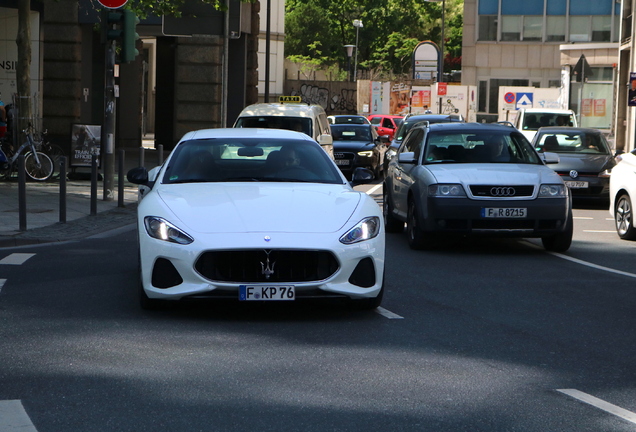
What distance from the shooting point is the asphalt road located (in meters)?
5.08

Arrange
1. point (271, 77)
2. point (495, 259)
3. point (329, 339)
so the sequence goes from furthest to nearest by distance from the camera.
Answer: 1. point (271, 77)
2. point (495, 259)
3. point (329, 339)

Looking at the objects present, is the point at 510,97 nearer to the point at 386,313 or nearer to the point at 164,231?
the point at 386,313

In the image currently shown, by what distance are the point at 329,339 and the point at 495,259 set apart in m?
5.10

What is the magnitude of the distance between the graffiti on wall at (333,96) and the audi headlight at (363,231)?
6573 centimetres

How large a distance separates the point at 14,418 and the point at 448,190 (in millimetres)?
7622

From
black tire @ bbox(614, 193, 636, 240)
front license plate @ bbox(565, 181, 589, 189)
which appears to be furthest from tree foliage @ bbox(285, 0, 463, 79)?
black tire @ bbox(614, 193, 636, 240)

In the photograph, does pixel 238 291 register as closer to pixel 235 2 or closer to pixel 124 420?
pixel 124 420

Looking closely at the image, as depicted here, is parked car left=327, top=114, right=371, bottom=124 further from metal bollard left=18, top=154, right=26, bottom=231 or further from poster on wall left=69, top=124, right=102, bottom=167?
metal bollard left=18, top=154, right=26, bottom=231

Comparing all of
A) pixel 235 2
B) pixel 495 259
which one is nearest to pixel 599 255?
pixel 495 259

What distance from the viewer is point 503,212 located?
11844 mm

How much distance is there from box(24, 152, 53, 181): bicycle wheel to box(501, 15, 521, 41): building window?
49.7 meters

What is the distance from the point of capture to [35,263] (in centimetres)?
1052

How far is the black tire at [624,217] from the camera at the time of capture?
552 inches

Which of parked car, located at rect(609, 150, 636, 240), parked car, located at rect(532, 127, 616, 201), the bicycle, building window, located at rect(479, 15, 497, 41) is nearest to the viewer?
parked car, located at rect(609, 150, 636, 240)
